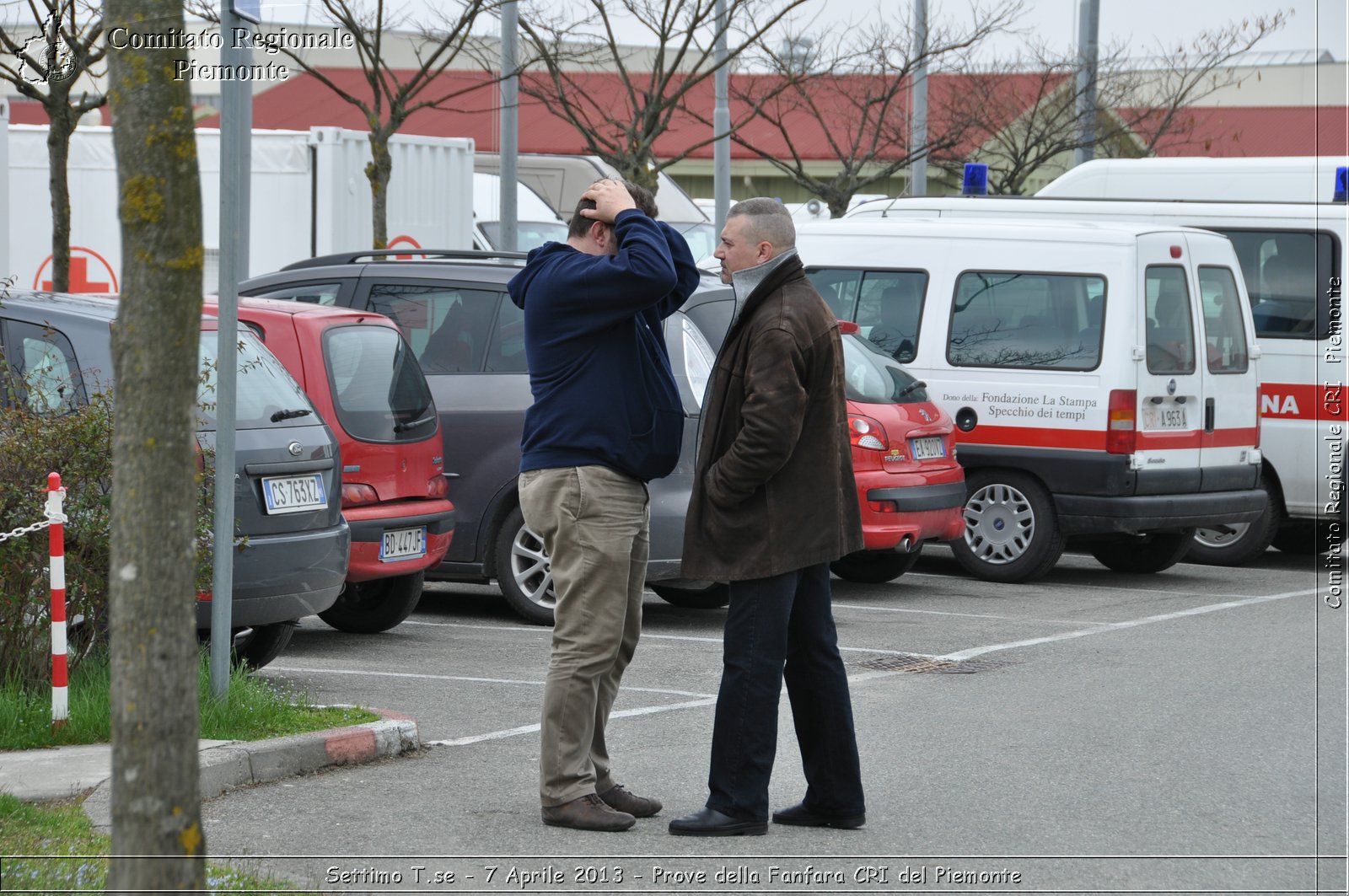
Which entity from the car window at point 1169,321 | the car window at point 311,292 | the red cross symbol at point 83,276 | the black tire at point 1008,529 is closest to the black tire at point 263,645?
the car window at point 311,292

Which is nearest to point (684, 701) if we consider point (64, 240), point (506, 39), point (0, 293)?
point (0, 293)

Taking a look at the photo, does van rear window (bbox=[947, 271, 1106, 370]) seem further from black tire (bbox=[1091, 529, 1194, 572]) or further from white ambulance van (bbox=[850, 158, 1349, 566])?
black tire (bbox=[1091, 529, 1194, 572])

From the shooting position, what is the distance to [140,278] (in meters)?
3.46

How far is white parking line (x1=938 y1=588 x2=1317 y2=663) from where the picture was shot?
9039 millimetres

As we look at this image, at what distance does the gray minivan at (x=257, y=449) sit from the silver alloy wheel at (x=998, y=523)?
18.4 ft

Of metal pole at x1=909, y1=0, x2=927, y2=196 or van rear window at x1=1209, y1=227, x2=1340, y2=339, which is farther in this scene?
metal pole at x1=909, y1=0, x2=927, y2=196

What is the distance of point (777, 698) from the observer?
17.1 ft

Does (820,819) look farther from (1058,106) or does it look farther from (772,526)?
(1058,106)

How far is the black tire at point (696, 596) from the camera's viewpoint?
10250 mm

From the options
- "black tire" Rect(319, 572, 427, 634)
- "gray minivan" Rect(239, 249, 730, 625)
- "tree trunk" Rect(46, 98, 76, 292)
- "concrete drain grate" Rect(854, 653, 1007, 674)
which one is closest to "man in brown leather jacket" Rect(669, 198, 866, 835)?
"concrete drain grate" Rect(854, 653, 1007, 674)

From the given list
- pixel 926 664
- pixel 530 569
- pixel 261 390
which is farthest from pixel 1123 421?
pixel 261 390

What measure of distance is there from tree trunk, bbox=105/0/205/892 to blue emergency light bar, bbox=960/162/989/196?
464 inches

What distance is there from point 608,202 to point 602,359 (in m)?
0.49

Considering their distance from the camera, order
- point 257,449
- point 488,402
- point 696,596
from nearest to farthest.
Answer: point 257,449 → point 488,402 → point 696,596
